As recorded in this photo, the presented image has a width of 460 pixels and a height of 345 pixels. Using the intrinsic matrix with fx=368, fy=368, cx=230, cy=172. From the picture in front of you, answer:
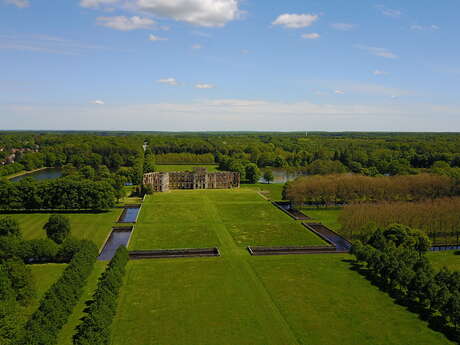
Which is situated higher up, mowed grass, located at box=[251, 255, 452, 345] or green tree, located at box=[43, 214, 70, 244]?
green tree, located at box=[43, 214, 70, 244]

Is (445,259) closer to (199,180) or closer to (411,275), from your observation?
(411,275)

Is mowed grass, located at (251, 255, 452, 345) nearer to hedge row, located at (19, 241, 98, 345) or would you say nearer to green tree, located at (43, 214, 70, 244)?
hedge row, located at (19, 241, 98, 345)

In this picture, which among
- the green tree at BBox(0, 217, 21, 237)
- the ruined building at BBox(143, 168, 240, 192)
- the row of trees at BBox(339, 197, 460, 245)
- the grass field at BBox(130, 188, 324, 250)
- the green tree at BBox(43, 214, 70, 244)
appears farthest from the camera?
the ruined building at BBox(143, 168, 240, 192)

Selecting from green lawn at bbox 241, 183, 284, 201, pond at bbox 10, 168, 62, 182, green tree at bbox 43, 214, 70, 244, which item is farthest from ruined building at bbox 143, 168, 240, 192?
green tree at bbox 43, 214, 70, 244

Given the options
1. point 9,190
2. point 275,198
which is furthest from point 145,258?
point 275,198

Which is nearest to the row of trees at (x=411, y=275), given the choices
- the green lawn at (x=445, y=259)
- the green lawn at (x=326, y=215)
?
the green lawn at (x=445, y=259)

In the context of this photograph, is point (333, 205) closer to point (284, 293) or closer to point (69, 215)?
point (284, 293)

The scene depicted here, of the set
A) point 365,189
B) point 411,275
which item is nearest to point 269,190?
point 365,189
